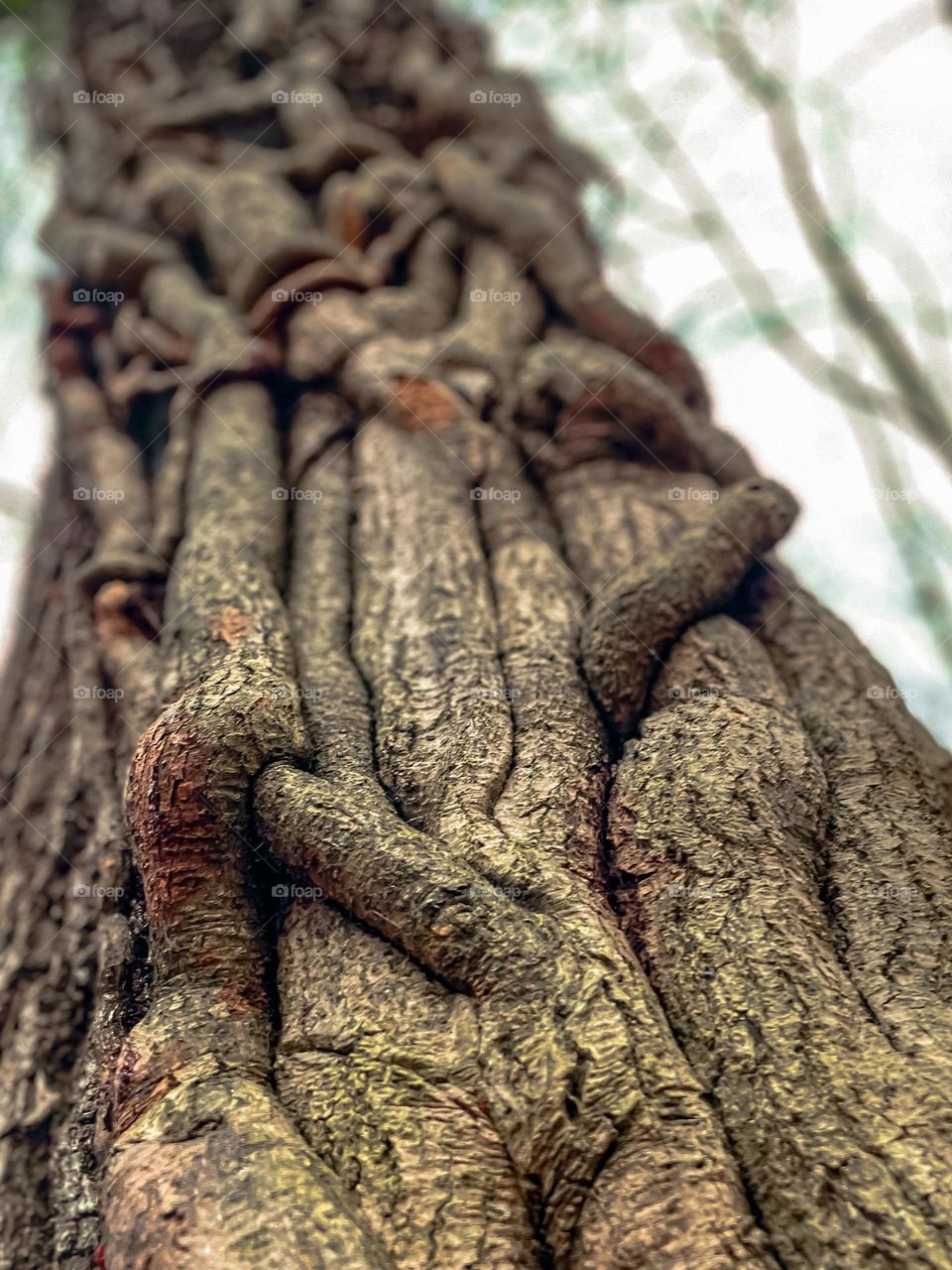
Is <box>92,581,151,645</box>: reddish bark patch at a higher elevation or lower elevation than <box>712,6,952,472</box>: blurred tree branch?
lower

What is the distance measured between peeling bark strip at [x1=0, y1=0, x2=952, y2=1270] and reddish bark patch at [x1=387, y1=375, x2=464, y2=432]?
0.04 ft

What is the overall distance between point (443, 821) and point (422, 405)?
147 cm

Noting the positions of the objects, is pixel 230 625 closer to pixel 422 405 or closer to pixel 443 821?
pixel 443 821

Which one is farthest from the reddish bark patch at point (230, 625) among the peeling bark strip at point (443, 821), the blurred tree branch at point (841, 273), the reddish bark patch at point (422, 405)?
the blurred tree branch at point (841, 273)

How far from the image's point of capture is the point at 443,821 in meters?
1.82

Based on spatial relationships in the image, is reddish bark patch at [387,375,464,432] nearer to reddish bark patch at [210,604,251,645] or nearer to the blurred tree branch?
reddish bark patch at [210,604,251,645]

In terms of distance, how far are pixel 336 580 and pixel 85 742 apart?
76cm

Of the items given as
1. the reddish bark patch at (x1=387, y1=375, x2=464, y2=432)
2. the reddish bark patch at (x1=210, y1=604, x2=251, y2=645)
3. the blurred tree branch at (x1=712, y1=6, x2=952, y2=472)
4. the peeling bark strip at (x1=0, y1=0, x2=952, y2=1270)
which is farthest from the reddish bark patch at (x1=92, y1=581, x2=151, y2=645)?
the blurred tree branch at (x1=712, y1=6, x2=952, y2=472)

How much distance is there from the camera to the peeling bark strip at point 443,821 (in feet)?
4.47

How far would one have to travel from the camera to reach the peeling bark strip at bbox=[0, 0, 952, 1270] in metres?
1.36

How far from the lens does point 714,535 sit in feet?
7.84

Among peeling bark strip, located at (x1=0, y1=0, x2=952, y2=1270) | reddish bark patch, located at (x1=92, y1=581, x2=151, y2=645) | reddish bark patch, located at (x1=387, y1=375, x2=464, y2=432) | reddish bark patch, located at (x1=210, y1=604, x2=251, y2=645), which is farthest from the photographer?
reddish bark patch, located at (x1=387, y1=375, x2=464, y2=432)

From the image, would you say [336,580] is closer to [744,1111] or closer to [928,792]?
[928,792]

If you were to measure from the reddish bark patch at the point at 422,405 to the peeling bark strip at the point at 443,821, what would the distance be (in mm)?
13
